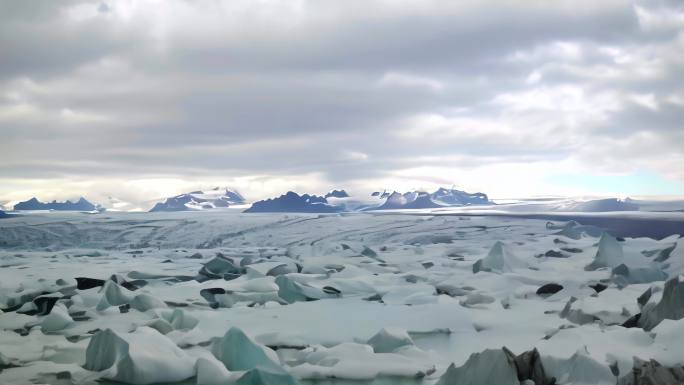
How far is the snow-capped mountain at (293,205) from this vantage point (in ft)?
174

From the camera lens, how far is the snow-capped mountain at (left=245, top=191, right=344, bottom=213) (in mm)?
53031

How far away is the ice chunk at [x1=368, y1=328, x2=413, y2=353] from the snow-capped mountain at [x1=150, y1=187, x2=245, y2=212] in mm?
79987

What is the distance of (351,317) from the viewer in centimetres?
476

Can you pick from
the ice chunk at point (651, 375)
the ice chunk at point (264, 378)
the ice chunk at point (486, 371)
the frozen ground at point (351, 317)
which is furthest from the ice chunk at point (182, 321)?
the ice chunk at point (651, 375)

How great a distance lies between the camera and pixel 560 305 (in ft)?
16.4

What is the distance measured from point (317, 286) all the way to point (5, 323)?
2.71 meters

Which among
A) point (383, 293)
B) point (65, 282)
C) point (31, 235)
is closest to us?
point (383, 293)

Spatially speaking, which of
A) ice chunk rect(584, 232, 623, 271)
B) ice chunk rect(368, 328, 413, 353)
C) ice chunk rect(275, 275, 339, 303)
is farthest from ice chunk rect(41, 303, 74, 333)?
ice chunk rect(584, 232, 623, 271)

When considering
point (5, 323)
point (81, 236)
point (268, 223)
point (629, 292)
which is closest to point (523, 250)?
point (629, 292)

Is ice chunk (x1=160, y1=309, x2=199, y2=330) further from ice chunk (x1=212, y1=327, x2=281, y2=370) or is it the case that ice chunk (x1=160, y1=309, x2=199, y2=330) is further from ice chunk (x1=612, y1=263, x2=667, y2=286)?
ice chunk (x1=612, y1=263, x2=667, y2=286)

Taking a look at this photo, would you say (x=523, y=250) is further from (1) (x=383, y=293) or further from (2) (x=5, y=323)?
(2) (x=5, y=323)

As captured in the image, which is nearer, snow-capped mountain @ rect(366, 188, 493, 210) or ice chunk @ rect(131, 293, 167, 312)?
ice chunk @ rect(131, 293, 167, 312)

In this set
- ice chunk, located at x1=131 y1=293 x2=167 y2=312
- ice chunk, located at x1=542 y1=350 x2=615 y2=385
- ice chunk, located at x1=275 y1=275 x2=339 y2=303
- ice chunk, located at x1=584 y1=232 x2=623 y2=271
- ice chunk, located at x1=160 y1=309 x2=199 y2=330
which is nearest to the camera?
ice chunk, located at x1=542 y1=350 x2=615 y2=385

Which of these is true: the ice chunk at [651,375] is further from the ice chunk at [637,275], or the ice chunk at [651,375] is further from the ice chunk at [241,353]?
the ice chunk at [637,275]
